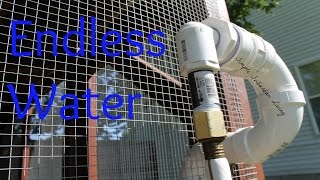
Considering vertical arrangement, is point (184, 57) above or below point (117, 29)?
below

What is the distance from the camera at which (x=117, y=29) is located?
1658 millimetres

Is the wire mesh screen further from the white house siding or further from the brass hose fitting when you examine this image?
the white house siding

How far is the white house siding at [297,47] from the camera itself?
210 inches

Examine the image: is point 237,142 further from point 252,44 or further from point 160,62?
point 160,62

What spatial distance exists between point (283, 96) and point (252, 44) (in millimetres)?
260

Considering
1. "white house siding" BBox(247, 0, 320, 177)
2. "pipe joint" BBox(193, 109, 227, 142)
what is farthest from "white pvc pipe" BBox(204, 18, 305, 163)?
"white house siding" BBox(247, 0, 320, 177)

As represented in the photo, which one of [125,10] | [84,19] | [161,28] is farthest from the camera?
[161,28]

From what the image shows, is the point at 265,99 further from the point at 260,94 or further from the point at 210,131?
the point at 210,131

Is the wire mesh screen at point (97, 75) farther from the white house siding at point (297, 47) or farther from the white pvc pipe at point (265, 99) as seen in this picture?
the white house siding at point (297, 47)

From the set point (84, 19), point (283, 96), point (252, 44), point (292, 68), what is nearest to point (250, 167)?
point (283, 96)

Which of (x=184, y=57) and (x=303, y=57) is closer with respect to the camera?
(x=184, y=57)

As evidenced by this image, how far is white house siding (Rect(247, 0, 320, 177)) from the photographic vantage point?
5.34 m

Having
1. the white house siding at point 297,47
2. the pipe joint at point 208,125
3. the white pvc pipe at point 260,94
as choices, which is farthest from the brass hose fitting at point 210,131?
the white house siding at point 297,47

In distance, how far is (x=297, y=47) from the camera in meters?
5.77
